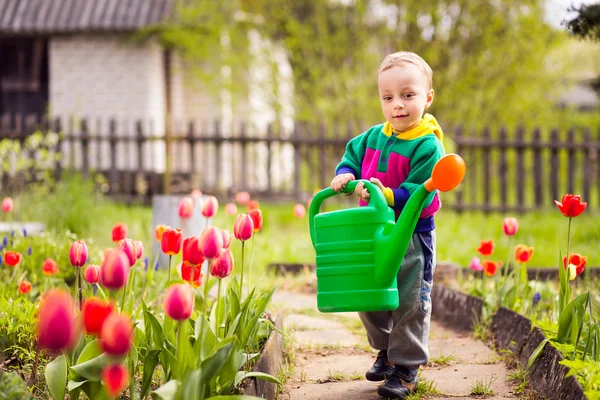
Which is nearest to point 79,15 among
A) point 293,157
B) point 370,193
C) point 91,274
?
point 293,157

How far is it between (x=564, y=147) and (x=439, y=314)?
6.03 m

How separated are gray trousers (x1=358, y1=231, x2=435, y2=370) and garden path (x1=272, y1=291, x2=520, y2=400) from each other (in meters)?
0.16

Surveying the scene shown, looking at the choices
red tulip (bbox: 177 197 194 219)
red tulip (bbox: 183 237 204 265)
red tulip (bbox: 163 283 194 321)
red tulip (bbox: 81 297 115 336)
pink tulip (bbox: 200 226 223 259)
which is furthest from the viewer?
red tulip (bbox: 177 197 194 219)

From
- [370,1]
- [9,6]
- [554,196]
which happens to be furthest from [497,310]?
[9,6]

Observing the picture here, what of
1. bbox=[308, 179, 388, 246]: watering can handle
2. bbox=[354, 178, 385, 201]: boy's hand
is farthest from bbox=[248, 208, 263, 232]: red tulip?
bbox=[354, 178, 385, 201]: boy's hand

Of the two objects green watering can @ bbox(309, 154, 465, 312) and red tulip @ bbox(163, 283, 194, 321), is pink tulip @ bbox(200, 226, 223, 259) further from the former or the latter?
green watering can @ bbox(309, 154, 465, 312)

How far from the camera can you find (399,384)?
2652mm

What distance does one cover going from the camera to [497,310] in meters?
3.59

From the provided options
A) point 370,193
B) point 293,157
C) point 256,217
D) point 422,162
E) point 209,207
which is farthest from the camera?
point 293,157

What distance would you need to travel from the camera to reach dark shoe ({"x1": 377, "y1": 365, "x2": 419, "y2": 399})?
2.61 meters

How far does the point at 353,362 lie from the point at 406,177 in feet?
3.19

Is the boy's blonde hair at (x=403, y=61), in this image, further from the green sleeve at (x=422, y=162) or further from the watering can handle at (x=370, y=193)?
the watering can handle at (x=370, y=193)

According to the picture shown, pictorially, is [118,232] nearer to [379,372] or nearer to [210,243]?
[210,243]

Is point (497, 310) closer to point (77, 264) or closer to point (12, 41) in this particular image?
point (77, 264)
